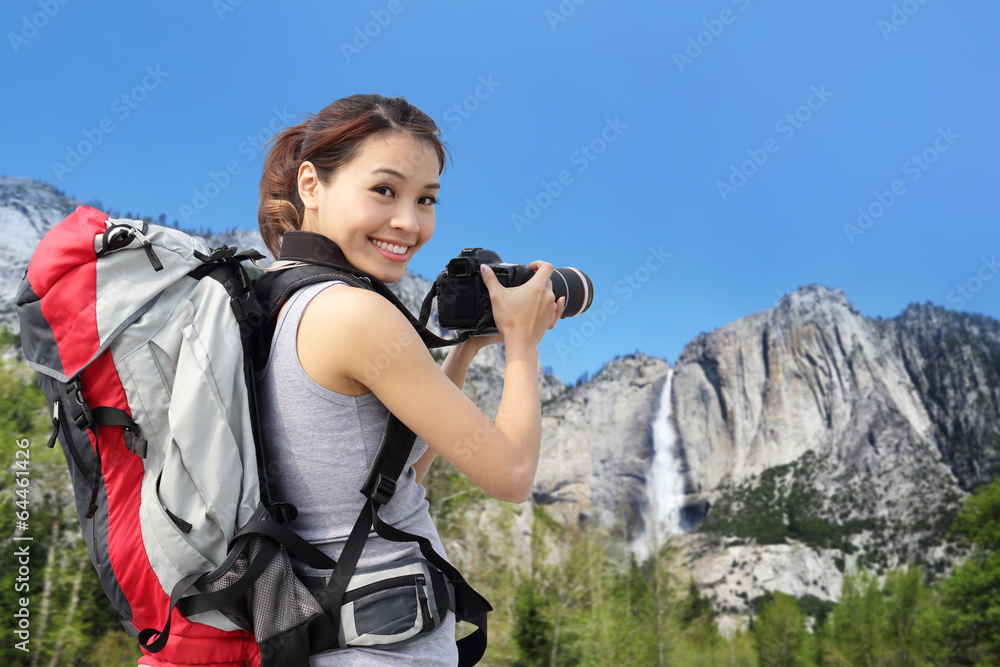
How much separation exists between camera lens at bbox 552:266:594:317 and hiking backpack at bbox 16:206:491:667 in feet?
2.06

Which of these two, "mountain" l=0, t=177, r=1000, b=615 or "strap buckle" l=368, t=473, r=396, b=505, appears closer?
"strap buckle" l=368, t=473, r=396, b=505

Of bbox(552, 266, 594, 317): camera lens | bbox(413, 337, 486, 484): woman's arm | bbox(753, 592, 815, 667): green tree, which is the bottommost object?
bbox(413, 337, 486, 484): woman's arm

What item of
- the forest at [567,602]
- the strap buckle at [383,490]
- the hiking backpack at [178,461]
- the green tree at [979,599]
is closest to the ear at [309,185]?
the hiking backpack at [178,461]

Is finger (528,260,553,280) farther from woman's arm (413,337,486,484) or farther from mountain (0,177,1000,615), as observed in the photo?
mountain (0,177,1000,615)

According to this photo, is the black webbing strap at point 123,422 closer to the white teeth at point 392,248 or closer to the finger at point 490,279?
the white teeth at point 392,248

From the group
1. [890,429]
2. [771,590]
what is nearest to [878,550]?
[771,590]

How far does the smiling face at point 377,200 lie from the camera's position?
1.33 meters

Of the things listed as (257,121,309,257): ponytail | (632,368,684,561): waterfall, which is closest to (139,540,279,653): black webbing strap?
(257,121,309,257): ponytail

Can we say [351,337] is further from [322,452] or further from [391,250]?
[391,250]

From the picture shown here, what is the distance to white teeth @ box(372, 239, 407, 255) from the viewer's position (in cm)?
137

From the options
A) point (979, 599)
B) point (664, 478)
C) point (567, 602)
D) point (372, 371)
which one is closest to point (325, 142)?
point (372, 371)

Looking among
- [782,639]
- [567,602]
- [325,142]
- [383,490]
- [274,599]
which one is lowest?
[274,599]

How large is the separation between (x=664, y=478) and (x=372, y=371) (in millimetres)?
91531

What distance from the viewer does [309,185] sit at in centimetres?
140
